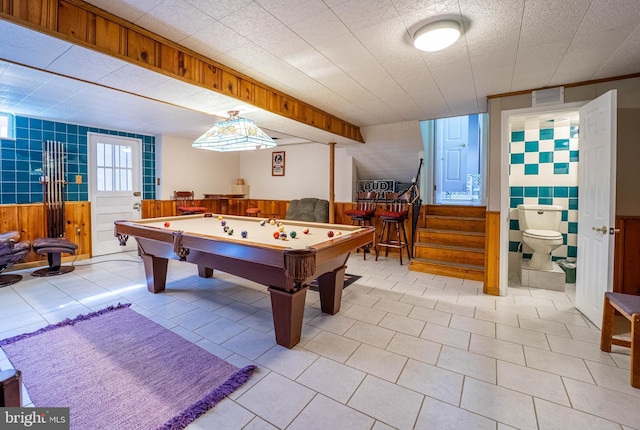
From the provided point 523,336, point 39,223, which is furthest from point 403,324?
point 39,223

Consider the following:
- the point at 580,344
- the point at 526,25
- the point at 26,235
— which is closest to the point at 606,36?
the point at 526,25

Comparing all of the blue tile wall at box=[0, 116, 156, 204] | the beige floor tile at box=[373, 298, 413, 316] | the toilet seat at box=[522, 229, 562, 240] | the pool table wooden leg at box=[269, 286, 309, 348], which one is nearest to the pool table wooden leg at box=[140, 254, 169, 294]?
the pool table wooden leg at box=[269, 286, 309, 348]

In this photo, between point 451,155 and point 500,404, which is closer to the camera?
point 500,404

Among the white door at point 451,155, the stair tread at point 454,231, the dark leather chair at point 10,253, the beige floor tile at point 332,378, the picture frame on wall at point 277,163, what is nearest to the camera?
the beige floor tile at point 332,378

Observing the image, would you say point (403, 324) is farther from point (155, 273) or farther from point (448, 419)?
point (155, 273)

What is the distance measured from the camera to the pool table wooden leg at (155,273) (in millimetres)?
3443

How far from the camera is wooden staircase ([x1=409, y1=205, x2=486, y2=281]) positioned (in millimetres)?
4281

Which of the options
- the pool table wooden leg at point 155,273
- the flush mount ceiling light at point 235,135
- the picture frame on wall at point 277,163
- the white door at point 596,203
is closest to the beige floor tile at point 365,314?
the white door at point 596,203

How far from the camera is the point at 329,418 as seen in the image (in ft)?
5.27

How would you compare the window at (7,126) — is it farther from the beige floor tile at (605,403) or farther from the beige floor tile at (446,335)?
the beige floor tile at (605,403)

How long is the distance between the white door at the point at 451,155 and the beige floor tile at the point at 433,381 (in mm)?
4473

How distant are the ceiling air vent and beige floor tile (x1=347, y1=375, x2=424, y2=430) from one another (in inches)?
131

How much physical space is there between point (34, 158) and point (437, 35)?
5.89 meters

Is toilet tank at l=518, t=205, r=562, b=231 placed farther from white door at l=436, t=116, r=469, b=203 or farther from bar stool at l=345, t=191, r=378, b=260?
bar stool at l=345, t=191, r=378, b=260
